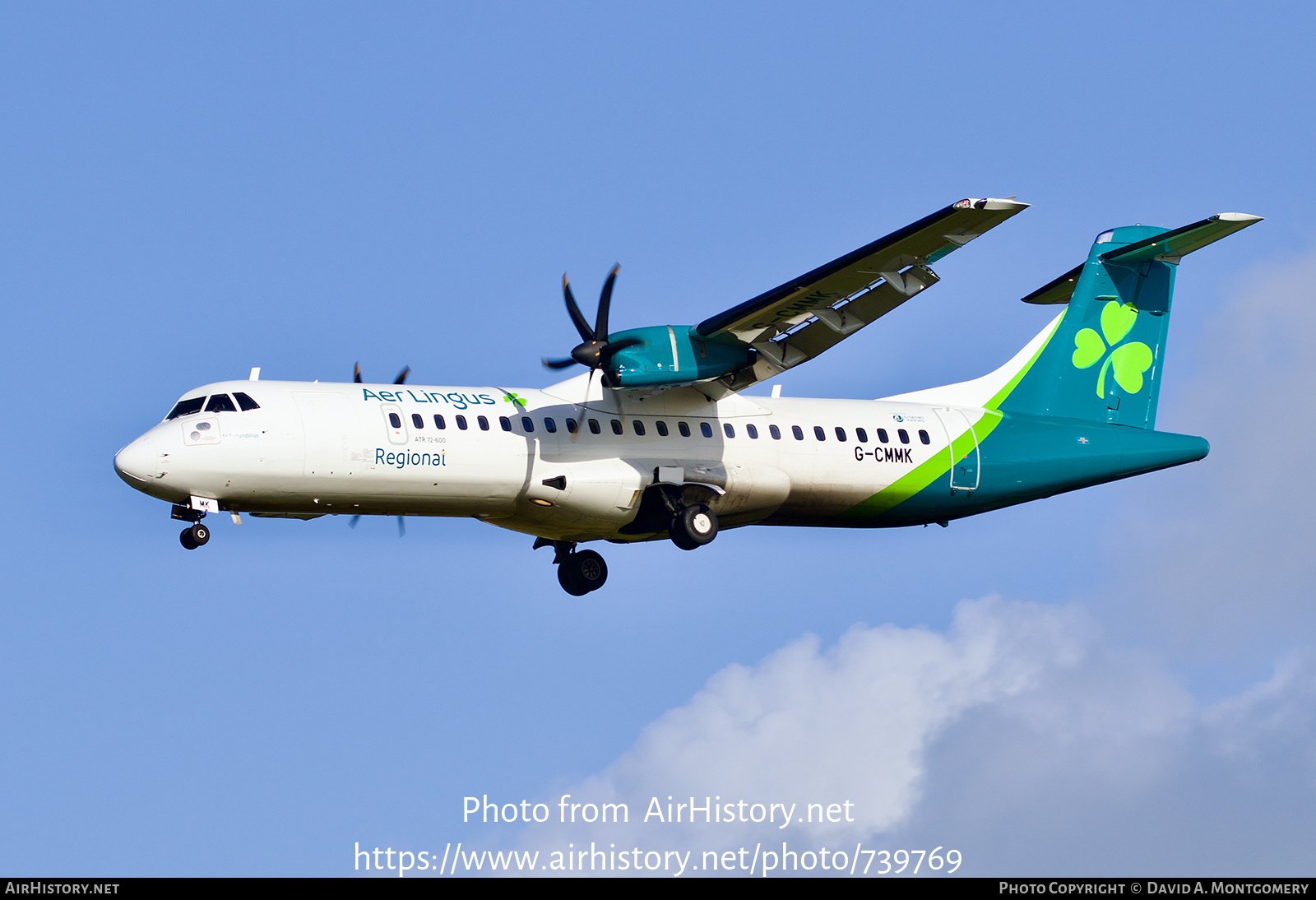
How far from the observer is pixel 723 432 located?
2323cm

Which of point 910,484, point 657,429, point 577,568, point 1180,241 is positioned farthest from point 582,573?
point 1180,241

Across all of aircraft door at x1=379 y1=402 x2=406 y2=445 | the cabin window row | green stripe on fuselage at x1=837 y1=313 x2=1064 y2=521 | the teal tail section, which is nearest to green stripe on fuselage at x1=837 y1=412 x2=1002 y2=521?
green stripe on fuselage at x1=837 y1=313 x2=1064 y2=521

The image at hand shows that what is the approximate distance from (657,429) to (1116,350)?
774 cm

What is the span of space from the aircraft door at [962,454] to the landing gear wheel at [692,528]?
3815mm

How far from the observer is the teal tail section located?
25.8 metres

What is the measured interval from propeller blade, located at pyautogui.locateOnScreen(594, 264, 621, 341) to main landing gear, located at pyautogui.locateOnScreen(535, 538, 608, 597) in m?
3.37

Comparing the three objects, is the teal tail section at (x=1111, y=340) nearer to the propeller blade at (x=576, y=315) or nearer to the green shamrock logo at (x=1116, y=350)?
the green shamrock logo at (x=1116, y=350)

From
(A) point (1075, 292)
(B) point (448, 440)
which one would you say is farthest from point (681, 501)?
(A) point (1075, 292)

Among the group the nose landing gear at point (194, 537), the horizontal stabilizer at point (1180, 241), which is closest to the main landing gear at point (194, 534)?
the nose landing gear at point (194, 537)

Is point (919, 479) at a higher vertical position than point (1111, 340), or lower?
lower

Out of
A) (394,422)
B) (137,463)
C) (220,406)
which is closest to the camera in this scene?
(137,463)

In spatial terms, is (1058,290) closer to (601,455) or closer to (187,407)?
(601,455)

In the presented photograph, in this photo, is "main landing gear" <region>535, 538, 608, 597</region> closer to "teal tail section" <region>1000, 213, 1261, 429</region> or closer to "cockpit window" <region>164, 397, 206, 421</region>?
"cockpit window" <region>164, 397, 206, 421</region>

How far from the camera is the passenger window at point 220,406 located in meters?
20.9
